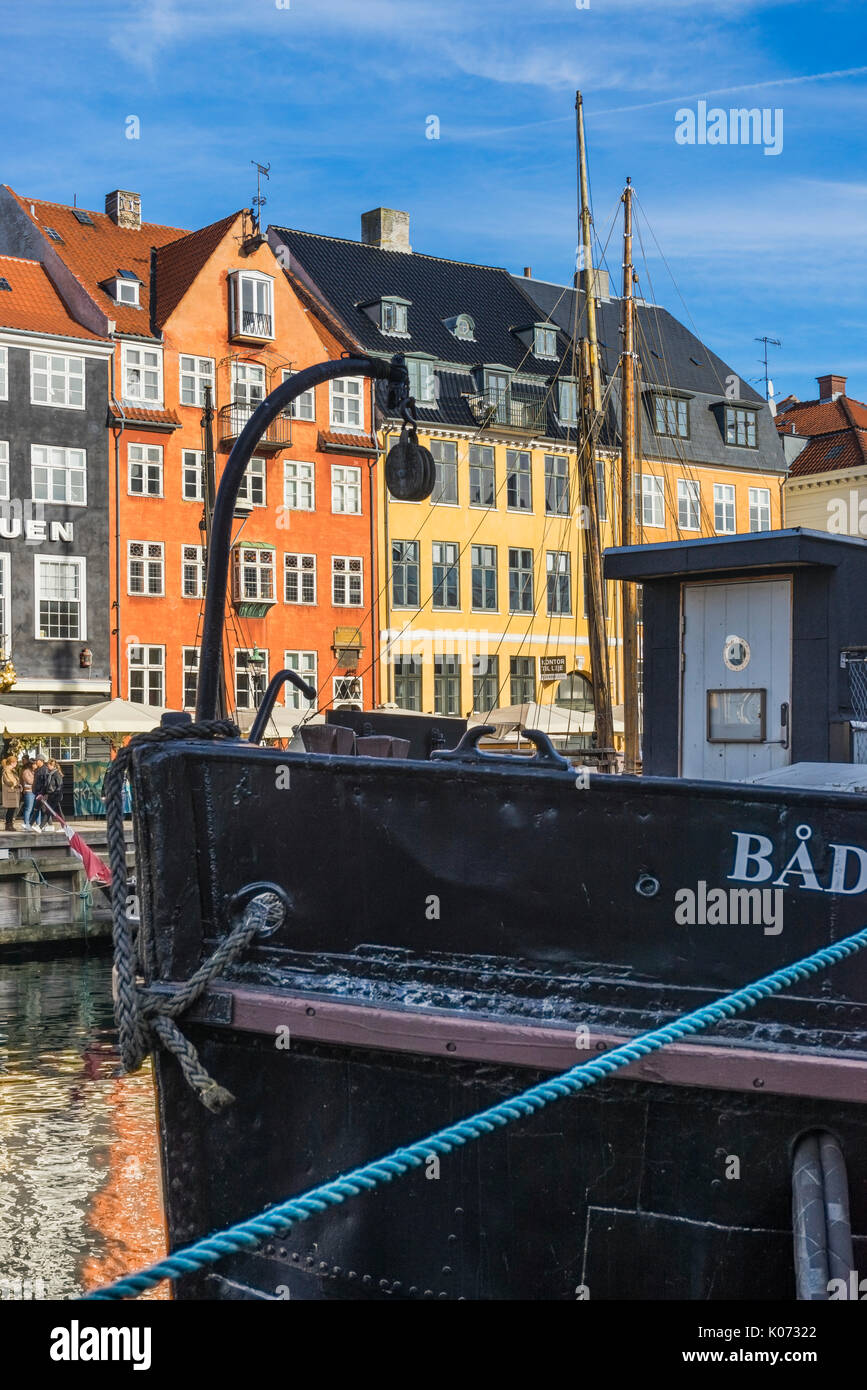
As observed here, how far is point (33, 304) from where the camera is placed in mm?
38031

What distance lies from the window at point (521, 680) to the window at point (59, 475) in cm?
1375

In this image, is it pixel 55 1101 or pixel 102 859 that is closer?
pixel 55 1101

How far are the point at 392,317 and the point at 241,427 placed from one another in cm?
815

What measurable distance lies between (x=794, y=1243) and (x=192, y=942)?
209cm

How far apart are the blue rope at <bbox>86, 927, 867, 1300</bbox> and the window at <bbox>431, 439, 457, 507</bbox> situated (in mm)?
39483

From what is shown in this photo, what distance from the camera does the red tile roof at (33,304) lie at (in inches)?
1455

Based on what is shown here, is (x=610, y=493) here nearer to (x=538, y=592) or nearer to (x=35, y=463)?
(x=538, y=592)

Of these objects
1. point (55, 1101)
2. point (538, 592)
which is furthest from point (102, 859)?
point (538, 592)

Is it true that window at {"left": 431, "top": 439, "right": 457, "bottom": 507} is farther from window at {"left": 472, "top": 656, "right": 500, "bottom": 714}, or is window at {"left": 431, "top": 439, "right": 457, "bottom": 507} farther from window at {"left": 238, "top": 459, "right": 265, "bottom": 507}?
window at {"left": 238, "top": 459, "right": 265, "bottom": 507}

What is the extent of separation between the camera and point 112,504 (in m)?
37.7

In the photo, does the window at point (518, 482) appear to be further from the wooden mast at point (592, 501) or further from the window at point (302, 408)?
the wooden mast at point (592, 501)

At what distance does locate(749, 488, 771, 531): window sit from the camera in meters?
51.4

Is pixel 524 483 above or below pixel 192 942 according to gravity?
above

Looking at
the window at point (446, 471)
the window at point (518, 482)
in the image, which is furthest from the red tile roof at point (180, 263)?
the window at point (518, 482)
